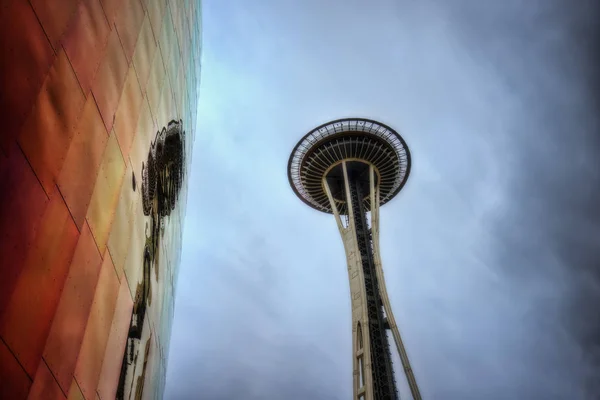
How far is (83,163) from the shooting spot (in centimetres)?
671

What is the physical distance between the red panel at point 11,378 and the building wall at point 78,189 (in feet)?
0.07

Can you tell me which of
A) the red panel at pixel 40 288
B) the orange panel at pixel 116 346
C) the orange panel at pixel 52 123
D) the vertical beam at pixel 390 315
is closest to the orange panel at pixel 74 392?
the orange panel at pixel 116 346

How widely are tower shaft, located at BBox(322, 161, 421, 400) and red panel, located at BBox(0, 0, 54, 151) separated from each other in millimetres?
22931

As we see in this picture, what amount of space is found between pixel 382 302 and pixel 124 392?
19.6 m

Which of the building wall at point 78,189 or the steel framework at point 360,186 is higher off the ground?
the steel framework at point 360,186

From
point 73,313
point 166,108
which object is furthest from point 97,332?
point 166,108

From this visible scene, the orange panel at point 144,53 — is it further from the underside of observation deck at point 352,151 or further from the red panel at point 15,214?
the underside of observation deck at point 352,151

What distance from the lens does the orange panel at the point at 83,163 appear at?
20.5 ft

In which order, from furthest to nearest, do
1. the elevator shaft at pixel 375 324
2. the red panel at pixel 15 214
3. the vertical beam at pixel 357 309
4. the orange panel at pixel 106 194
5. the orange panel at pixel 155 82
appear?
1. the elevator shaft at pixel 375 324
2. the vertical beam at pixel 357 309
3. the orange panel at pixel 155 82
4. the orange panel at pixel 106 194
5. the red panel at pixel 15 214

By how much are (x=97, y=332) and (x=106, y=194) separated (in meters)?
2.52

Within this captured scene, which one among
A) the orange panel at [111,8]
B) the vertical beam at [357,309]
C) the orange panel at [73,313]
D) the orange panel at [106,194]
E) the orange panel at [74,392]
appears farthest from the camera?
the vertical beam at [357,309]

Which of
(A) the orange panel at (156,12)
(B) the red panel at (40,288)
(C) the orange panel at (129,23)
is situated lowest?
(B) the red panel at (40,288)

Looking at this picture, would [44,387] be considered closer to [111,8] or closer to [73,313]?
[73,313]

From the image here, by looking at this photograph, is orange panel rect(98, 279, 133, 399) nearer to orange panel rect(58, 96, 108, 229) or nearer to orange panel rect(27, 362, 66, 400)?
orange panel rect(27, 362, 66, 400)
